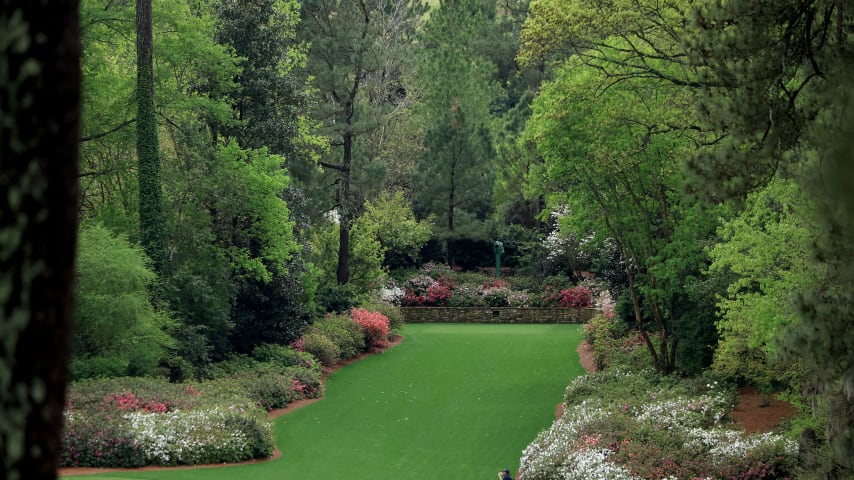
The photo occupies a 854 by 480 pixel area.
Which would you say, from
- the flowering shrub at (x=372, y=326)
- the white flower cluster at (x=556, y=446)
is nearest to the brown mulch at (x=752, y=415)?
the white flower cluster at (x=556, y=446)

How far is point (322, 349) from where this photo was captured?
2789 centimetres

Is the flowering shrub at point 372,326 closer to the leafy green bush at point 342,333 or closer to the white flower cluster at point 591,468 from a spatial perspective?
the leafy green bush at point 342,333

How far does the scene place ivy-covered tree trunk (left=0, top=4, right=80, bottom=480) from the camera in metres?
2.74

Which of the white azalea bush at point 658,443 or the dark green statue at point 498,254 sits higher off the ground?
the dark green statue at point 498,254

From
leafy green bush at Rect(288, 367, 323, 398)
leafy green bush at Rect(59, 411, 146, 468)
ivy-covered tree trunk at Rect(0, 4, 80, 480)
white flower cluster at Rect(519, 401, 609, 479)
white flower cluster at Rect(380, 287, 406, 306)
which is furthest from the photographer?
white flower cluster at Rect(380, 287, 406, 306)

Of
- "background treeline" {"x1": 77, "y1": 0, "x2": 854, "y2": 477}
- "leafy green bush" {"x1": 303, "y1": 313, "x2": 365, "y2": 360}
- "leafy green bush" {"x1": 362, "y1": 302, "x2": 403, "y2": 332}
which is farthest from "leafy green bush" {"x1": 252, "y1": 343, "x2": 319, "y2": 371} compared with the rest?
"leafy green bush" {"x1": 362, "y1": 302, "x2": 403, "y2": 332}

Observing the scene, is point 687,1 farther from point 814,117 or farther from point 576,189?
point 814,117

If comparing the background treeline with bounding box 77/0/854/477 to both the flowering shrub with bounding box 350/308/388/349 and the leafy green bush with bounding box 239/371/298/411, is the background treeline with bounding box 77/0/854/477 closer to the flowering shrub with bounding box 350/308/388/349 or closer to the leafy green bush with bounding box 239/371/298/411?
the flowering shrub with bounding box 350/308/388/349

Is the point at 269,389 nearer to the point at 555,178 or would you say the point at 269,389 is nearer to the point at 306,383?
the point at 306,383

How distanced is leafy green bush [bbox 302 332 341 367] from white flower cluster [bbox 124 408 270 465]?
31.9 ft

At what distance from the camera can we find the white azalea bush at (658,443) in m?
14.0

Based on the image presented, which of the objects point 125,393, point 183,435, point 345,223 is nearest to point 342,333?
point 345,223

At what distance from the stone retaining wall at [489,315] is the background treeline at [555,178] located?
243cm

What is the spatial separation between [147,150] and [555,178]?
10.8 m
